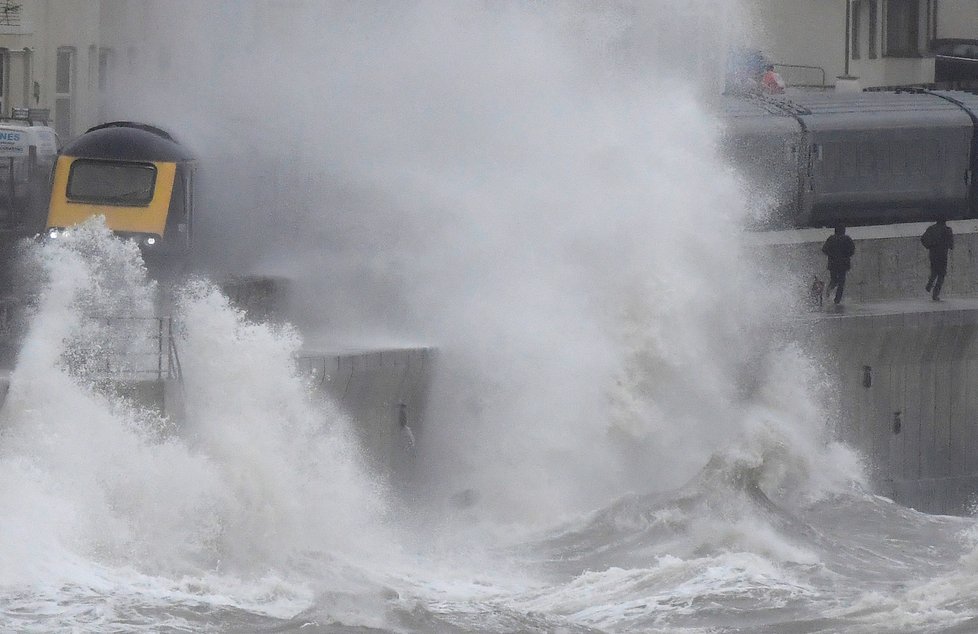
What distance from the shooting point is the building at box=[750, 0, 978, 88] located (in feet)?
121

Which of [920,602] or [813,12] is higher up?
[813,12]

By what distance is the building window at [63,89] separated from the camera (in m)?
30.7

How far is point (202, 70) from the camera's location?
26219 mm

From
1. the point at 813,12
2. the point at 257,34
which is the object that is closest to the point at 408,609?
the point at 257,34

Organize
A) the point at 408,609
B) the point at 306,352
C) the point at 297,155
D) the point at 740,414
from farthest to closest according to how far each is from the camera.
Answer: the point at 297,155 → the point at 740,414 → the point at 306,352 → the point at 408,609

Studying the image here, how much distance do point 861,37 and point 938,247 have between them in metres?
15.7

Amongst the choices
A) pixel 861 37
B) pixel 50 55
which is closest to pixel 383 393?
pixel 50 55

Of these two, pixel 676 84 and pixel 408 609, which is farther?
pixel 676 84

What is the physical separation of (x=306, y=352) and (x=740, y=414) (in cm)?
470

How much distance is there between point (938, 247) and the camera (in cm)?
2403

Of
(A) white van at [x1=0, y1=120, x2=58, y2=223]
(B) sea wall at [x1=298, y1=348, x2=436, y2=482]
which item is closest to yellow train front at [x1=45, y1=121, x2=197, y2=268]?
(A) white van at [x1=0, y1=120, x2=58, y2=223]

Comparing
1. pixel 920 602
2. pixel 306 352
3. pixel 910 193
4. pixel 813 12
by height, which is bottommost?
pixel 920 602

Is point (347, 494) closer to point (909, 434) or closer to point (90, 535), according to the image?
point (90, 535)

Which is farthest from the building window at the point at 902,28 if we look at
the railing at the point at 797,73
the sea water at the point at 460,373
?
the sea water at the point at 460,373
